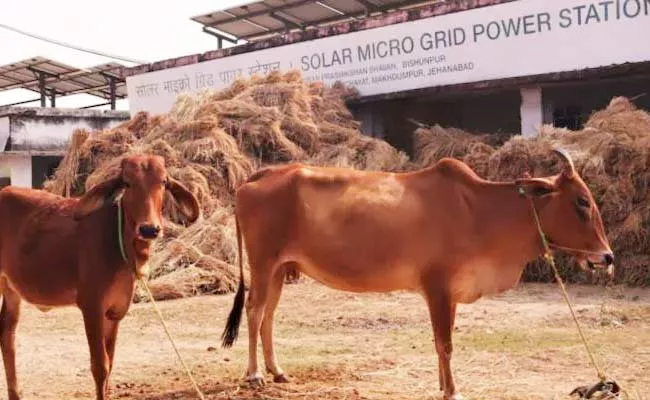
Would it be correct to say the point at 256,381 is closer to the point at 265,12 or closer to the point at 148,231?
the point at 148,231

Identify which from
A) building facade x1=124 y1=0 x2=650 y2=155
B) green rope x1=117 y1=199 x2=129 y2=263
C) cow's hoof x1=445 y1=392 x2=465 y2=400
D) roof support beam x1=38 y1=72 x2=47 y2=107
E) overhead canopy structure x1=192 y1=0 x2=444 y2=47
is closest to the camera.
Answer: green rope x1=117 y1=199 x2=129 y2=263

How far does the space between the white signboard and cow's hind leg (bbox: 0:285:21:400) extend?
1141cm

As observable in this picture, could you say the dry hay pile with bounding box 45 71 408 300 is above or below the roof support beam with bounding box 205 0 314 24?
below

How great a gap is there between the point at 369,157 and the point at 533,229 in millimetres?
9110

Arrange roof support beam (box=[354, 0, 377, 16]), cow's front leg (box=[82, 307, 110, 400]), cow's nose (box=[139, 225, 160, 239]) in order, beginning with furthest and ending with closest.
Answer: roof support beam (box=[354, 0, 377, 16]), cow's front leg (box=[82, 307, 110, 400]), cow's nose (box=[139, 225, 160, 239])

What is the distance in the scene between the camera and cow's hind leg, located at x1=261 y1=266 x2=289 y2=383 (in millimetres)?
6789

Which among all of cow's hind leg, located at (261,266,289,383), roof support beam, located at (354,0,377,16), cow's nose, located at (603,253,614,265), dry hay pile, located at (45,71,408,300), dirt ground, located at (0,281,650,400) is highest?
roof support beam, located at (354,0,377,16)

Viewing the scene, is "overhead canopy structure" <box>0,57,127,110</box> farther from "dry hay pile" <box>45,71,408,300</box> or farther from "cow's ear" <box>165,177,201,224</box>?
"cow's ear" <box>165,177,201,224</box>

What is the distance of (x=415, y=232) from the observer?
6.30 m

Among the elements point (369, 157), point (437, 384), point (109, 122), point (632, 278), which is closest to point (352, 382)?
point (437, 384)

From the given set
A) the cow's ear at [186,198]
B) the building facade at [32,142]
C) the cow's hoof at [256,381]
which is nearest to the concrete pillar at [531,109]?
the cow's hoof at [256,381]

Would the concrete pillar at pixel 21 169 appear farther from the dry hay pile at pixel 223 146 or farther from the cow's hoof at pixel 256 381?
the cow's hoof at pixel 256 381

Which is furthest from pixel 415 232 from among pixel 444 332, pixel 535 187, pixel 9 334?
pixel 9 334

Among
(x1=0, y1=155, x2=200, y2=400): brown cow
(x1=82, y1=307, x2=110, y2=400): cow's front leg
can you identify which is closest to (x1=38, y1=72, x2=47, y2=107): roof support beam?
(x1=0, y1=155, x2=200, y2=400): brown cow
